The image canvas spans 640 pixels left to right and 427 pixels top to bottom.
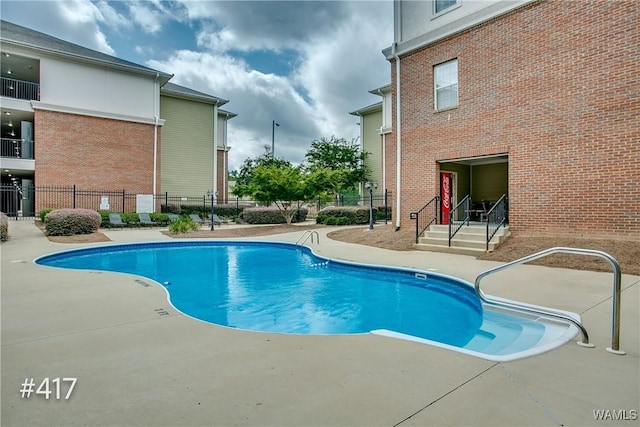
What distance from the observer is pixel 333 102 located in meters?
27.9

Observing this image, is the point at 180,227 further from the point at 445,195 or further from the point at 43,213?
the point at 445,195

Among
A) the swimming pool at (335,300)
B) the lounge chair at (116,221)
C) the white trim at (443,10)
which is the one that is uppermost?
the white trim at (443,10)

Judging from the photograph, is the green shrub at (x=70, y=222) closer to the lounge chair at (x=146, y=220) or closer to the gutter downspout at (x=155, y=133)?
the lounge chair at (x=146, y=220)

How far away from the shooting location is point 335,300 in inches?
253

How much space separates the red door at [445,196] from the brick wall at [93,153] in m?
17.3

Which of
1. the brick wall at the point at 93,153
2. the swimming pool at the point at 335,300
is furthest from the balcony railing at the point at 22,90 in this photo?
the swimming pool at the point at 335,300

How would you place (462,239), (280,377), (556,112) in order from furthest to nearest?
(462,239)
(556,112)
(280,377)

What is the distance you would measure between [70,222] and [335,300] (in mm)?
12262

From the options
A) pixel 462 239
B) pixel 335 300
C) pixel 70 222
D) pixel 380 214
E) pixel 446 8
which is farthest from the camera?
pixel 380 214

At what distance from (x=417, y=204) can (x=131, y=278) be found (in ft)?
29.0

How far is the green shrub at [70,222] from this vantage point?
43.3ft

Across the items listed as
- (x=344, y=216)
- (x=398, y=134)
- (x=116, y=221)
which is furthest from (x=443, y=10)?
(x=116, y=221)

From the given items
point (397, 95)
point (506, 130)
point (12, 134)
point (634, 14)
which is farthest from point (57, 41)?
point (634, 14)

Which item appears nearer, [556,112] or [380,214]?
[556,112]
